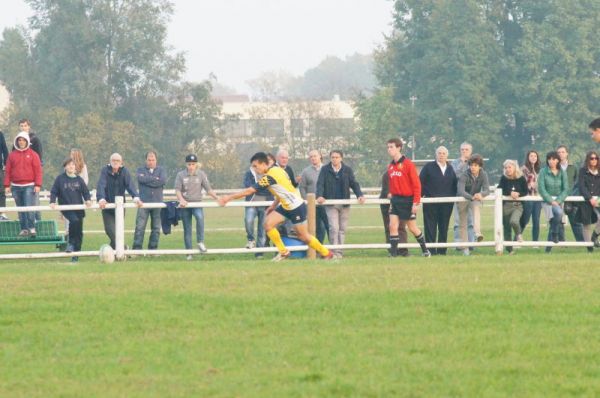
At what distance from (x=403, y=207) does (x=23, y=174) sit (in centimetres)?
636

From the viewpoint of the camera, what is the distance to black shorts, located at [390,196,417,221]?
2117 centimetres

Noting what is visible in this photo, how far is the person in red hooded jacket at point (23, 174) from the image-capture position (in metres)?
22.5

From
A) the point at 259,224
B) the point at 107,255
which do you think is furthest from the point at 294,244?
the point at 107,255

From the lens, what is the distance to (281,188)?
64.8ft

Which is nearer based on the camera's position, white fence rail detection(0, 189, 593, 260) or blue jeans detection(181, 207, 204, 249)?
white fence rail detection(0, 189, 593, 260)

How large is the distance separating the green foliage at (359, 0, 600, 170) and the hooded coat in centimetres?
5732

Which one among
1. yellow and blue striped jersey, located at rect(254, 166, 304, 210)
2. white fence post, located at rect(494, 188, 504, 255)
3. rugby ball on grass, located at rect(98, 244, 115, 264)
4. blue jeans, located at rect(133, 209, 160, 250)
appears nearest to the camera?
yellow and blue striped jersey, located at rect(254, 166, 304, 210)

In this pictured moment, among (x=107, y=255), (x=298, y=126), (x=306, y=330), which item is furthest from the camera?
(x=298, y=126)

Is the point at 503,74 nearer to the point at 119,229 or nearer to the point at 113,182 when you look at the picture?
the point at 113,182

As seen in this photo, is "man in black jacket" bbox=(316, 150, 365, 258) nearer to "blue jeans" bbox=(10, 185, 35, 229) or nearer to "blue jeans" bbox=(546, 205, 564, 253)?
"blue jeans" bbox=(546, 205, 564, 253)

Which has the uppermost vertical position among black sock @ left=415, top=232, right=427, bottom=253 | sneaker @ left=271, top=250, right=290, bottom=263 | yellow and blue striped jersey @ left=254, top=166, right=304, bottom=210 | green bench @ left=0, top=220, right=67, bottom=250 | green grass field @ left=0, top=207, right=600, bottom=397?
yellow and blue striped jersey @ left=254, top=166, right=304, bottom=210

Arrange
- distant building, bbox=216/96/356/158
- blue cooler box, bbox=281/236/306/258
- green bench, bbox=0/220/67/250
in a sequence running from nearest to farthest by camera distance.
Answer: blue cooler box, bbox=281/236/306/258, green bench, bbox=0/220/67/250, distant building, bbox=216/96/356/158

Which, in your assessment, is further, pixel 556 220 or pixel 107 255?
pixel 556 220

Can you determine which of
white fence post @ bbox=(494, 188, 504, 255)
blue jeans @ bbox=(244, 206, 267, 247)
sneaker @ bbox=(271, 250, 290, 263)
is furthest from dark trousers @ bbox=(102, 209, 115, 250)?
white fence post @ bbox=(494, 188, 504, 255)
